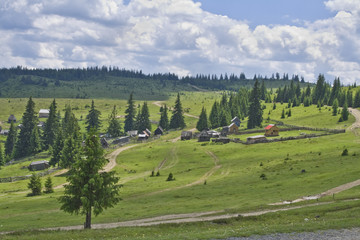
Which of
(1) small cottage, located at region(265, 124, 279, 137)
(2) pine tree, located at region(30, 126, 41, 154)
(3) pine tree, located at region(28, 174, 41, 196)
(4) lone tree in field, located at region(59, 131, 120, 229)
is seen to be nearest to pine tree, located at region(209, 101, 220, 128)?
(1) small cottage, located at region(265, 124, 279, 137)

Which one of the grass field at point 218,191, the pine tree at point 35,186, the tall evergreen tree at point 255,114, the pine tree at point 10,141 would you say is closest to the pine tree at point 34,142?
the pine tree at point 10,141

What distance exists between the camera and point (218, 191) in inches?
2151

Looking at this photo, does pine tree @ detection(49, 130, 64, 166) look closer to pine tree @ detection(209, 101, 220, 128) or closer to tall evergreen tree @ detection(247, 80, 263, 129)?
tall evergreen tree @ detection(247, 80, 263, 129)

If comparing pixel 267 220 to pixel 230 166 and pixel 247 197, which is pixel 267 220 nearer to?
pixel 247 197

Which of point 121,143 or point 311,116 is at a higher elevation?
point 311,116

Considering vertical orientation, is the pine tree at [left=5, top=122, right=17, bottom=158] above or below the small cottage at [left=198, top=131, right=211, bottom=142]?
below

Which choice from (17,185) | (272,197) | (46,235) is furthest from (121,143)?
(46,235)

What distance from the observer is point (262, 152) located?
90062 millimetres

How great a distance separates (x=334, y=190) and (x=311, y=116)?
111m

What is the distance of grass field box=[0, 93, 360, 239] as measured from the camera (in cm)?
3048

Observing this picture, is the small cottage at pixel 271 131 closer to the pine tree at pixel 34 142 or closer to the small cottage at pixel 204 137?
the small cottage at pixel 204 137

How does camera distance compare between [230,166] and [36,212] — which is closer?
[36,212]

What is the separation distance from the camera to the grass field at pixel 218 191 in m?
30.5

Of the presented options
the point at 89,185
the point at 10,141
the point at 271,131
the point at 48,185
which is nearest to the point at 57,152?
the point at 48,185
